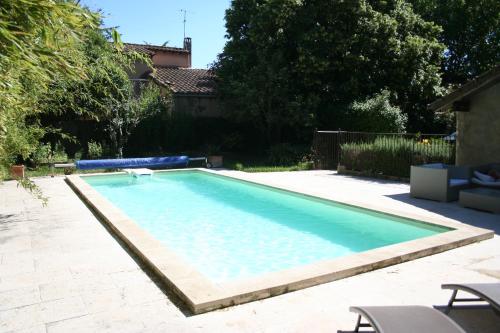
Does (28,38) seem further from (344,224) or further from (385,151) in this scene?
(385,151)

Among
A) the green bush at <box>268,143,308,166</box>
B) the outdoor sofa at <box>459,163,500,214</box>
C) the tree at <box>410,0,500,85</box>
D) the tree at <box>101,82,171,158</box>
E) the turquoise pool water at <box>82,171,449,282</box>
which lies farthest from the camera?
the tree at <box>410,0,500,85</box>

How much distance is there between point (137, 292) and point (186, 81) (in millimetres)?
20699

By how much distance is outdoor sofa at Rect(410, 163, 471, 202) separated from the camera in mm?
9180

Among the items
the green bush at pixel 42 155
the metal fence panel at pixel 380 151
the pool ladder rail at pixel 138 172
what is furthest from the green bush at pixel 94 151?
the metal fence panel at pixel 380 151

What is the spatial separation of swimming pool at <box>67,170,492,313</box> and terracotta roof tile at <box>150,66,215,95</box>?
10.6 meters

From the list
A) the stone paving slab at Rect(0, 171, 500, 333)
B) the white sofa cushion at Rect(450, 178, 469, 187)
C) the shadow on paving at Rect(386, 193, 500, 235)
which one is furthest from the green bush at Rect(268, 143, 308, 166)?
the stone paving slab at Rect(0, 171, 500, 333)

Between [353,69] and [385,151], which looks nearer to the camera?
[385,151]

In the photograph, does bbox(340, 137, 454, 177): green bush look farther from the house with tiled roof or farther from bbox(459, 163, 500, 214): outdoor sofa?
the house with tiled roof

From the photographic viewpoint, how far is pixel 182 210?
9.87 m

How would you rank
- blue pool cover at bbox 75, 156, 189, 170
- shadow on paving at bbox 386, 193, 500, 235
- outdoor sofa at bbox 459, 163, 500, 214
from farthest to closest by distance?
1. blue pool cover at bbox 75, 156, 189, 170
2. outdoor sofa at bbox 459, 163, 500, 214
3. shadow on paving at bbox 386, 193, 500, 235

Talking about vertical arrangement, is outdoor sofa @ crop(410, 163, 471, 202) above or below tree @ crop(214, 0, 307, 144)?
below

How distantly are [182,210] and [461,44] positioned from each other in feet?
85.4

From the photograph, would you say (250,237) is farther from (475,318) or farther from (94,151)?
(94,151)

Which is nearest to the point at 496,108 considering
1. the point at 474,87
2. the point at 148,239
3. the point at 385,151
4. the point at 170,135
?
the point at 474,87
